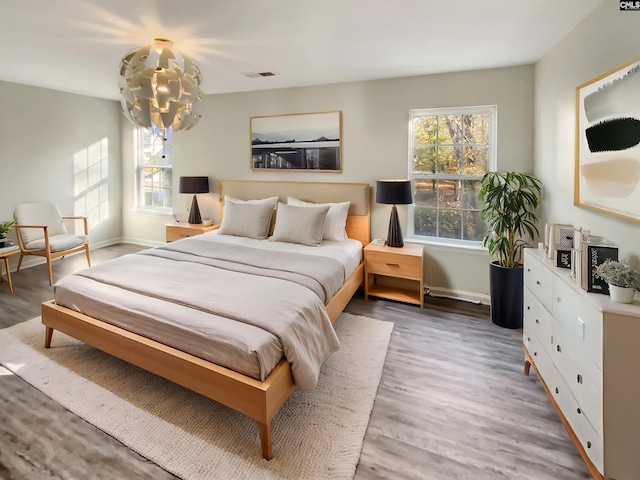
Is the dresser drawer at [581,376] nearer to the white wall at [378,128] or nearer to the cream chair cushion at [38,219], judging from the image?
the white wall at [378,128]

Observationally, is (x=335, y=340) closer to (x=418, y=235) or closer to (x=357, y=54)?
(x=418, y=235)

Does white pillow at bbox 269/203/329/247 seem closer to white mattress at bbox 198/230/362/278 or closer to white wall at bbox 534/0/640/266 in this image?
white mattress at bbox 198/230/362/278

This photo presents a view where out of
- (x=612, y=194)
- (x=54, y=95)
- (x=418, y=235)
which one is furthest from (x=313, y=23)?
(x=54, y=95)

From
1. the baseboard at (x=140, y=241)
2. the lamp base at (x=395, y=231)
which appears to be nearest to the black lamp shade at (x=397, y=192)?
the lamp base at (x=395, y=231)

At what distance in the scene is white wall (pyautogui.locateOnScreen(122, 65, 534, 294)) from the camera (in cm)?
338

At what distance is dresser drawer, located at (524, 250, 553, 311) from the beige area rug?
3.77ft

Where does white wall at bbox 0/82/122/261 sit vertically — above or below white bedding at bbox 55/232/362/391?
above

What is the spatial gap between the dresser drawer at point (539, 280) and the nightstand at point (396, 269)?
1.14 meters

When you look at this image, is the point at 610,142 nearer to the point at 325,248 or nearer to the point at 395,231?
the point at 395,231

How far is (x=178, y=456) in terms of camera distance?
1710 mm

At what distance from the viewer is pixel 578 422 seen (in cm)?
161

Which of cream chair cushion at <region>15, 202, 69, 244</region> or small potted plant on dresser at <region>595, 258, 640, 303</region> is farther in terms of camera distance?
cream chair cushion at <region>15, 202, 69, 244</region>

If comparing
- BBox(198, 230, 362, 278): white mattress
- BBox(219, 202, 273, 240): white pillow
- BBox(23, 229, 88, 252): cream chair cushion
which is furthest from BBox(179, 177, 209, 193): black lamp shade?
BBox(23, 229, 88, 252): cream chair cushion

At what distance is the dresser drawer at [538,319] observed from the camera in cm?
197
